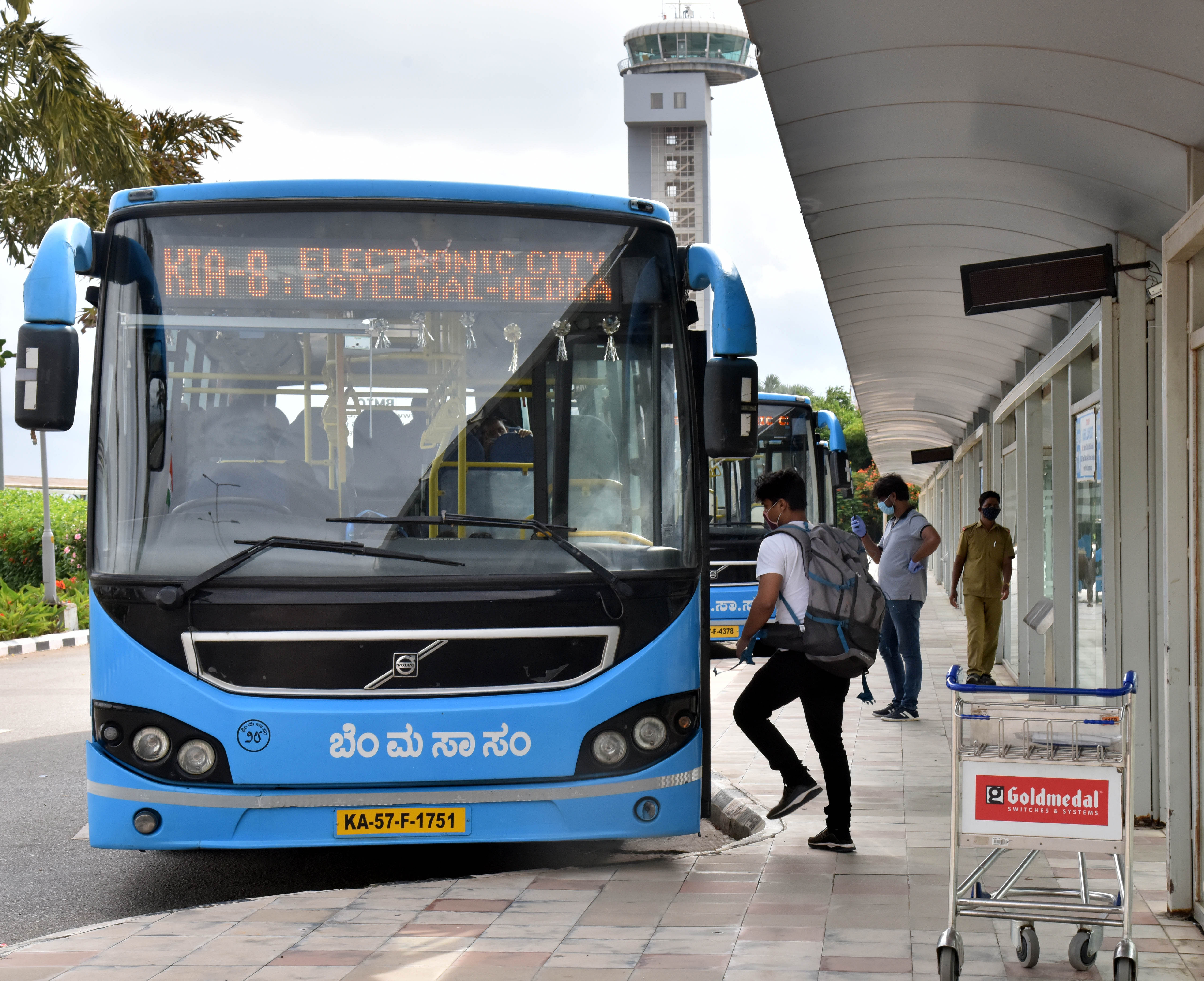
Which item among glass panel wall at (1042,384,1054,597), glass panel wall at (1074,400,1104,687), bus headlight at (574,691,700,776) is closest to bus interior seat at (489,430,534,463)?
bus headlight at (574,691,700,776)

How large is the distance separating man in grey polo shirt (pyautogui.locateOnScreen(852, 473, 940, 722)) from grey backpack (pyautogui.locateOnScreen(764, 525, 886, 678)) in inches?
173

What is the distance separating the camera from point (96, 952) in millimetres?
5004

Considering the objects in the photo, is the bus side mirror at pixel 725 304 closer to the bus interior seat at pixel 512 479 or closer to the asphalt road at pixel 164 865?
the bus interior seat at pixel 512 479

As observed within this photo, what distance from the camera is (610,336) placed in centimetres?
604

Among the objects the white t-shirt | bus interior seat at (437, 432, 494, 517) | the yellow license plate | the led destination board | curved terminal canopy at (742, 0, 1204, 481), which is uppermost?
curved terminal canopy at (742, 0, 1204, 481)

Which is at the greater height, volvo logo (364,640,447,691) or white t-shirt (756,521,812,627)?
white t-shirt (756,521,812,627)

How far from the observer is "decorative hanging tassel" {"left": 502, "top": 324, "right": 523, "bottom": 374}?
5887mm

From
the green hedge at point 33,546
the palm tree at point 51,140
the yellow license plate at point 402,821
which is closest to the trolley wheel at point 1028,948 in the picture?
the yellow license plate at point 402,821

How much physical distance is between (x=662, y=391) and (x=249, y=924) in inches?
104

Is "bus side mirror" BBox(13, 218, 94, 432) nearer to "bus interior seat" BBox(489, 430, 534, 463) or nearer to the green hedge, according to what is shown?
"bus interior seat" BBox(489, 430, 534, 463)

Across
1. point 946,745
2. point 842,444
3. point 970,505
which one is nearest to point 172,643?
point 946,745

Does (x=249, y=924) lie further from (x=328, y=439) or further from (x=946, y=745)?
(x=946, y=745)

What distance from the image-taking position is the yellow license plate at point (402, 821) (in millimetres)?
5598

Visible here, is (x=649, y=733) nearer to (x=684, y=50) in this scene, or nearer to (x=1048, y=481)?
(x=1048, y=481)
